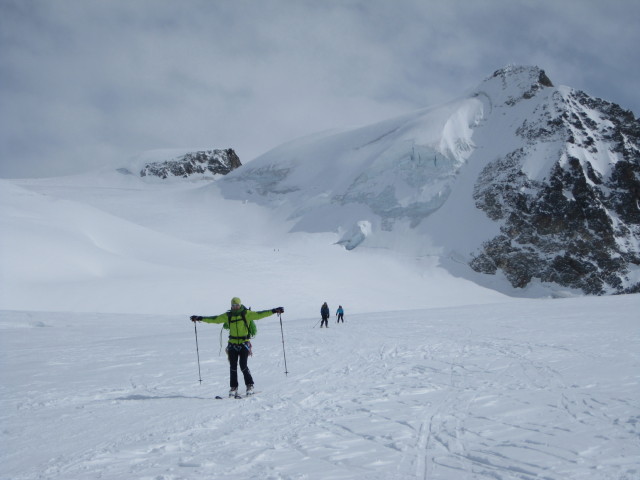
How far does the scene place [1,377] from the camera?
34.7 feet

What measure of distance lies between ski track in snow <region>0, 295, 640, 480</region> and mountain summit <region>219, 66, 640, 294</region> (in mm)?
48986

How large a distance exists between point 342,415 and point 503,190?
63.9 metres

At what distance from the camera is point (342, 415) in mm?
6516

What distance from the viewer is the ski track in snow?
4668 mm

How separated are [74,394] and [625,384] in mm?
Answer: 10051

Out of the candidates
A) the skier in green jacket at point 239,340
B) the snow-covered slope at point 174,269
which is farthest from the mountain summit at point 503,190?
the skier in green jacket at point 239,340

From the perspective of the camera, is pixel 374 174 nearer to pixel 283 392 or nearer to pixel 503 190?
pixel 503 190

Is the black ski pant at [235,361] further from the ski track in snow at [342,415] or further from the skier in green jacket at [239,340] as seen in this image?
the ski track in snow at [342,415]

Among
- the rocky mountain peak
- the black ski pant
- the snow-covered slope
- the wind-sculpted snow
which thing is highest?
the rocky mountain peak

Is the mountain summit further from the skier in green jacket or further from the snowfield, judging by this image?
the skier in green jacket

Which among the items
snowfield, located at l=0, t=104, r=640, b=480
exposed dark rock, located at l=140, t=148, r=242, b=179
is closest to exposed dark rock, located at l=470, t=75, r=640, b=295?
snowfield, located at l=0, t=104, r=640, b=480

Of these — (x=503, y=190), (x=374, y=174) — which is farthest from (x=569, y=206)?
→ (x=374, y=174)

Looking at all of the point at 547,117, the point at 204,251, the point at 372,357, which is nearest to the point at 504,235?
the point at 547,117

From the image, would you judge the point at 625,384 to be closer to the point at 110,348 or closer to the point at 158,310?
the point at 110,348
